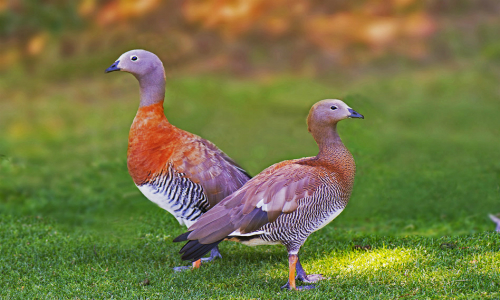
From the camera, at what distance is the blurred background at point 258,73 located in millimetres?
10281

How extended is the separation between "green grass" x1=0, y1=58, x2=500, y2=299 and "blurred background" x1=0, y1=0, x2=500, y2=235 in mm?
53

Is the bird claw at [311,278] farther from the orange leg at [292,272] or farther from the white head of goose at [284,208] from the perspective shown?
the orange leg at [292,272]

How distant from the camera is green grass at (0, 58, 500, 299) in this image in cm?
529

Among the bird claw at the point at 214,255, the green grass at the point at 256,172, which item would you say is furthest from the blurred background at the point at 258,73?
the bird claw at the point at 214,255

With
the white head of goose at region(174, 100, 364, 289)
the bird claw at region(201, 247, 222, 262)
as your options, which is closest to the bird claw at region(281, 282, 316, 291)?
the white head of goose at region(174, 100, 364, 289)

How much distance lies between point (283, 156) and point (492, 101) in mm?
5620

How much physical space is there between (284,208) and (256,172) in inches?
171

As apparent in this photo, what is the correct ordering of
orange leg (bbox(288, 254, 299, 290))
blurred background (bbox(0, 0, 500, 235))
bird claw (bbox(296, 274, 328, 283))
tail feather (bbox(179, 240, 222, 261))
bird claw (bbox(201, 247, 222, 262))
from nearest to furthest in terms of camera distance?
tail feather (bbox(179, 240, 222, 261))
orange leg (bbox(288, 254, 299, 290))
bird claw (bbox(296, 274, 328, 283))
bird claw (bbox(201, 247, 222, 262))
blurred background (bbox(0, 0, 500, 235))

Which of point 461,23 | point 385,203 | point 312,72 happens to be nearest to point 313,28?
point 312,72

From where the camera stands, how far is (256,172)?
9.28 meters

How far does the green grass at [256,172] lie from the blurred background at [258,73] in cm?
5

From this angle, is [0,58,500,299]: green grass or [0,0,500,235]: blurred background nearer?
[0,58,500,299]: green grass

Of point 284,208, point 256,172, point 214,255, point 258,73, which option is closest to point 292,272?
point 284,208

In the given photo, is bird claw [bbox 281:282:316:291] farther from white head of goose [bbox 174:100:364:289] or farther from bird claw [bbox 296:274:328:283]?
bird claw [bbox 296:274:328:283]
